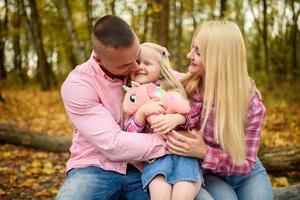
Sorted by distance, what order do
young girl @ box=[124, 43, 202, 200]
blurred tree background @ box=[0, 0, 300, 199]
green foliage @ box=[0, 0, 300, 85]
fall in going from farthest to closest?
green foliage @ box=[0, 0, 300, 85], blurred tree background @ box=[0, 0, 300, 199], young girl @ box=[124, 43, 202, 200]

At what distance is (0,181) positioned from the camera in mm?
5855

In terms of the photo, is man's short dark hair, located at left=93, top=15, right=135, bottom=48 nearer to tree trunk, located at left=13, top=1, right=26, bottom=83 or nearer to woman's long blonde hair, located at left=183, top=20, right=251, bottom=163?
woman's long blonde hair, located at left=183, top=20, right=251, bottom=163

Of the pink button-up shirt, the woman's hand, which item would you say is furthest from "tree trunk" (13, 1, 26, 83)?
the woman's hand

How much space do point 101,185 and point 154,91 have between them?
73 centimetres

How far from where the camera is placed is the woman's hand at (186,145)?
121 inches

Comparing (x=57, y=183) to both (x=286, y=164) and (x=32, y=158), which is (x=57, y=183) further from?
(x=286, y=164)

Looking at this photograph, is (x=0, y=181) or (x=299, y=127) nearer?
(x=0, y=181)

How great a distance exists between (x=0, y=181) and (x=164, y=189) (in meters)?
3.50

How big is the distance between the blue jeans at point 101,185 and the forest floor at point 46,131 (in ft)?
7.35

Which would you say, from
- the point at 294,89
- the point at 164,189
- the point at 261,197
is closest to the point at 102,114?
the point at 164,189

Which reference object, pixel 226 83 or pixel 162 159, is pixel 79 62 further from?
pixel 162 159

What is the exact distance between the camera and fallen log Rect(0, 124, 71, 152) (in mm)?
7379

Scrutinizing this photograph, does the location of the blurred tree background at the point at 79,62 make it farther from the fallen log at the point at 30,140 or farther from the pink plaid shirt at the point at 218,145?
the pink plaid shirt at the point at 218,145

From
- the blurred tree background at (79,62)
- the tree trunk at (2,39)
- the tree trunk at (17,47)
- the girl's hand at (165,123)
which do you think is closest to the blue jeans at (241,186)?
the girl's hand at (165,123)
